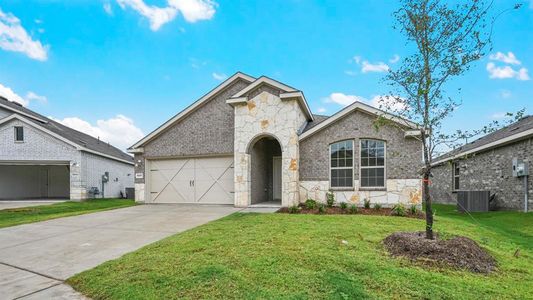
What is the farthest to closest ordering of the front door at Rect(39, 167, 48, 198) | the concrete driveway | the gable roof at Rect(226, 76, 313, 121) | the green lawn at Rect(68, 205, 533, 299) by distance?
the front door at Rect(39, 167, 48, 198), the gable roof at Rect(226, 76, 313, 121), the concrete driveway, the green lawn at Rect(68, 205, 533, 299)

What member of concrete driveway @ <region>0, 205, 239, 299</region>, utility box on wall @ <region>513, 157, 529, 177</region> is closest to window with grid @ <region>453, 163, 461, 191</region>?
utility box on wall @ <region>513, 157, 529, 177</region>

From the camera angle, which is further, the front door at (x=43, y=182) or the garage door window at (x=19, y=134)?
the front door at (x=43, y=182)

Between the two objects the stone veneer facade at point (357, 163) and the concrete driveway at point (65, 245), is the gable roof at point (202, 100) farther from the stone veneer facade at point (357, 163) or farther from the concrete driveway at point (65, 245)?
the concrete driveway at point (65, 245)

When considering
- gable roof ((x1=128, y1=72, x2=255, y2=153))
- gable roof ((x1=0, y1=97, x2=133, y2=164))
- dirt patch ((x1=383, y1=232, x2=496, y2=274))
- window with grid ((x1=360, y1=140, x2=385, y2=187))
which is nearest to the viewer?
dirt patch ((x1=383, y1=232, x2=496, y2=274))

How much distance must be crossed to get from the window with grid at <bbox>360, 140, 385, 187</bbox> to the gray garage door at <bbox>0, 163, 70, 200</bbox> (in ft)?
70.8

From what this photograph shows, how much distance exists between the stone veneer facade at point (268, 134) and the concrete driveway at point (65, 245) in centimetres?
301

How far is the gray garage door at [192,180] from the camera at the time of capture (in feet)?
45.3

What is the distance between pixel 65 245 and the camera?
6297mm

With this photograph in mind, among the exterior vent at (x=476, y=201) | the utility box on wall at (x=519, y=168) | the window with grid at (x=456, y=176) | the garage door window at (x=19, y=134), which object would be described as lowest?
the exterior vent at (x=476, y=201)

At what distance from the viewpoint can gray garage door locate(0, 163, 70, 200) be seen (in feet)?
68.7

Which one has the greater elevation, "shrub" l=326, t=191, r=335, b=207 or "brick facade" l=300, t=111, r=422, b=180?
"brick facade" l=300, t=111, r=422, b=180

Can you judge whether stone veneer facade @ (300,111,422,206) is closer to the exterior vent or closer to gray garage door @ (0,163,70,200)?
the exterior vent

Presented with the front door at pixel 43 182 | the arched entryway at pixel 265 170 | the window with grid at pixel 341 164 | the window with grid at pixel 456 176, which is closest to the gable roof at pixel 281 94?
the arched entryway at pixel 265 170

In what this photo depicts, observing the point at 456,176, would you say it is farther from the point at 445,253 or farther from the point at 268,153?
the point at 445,253
